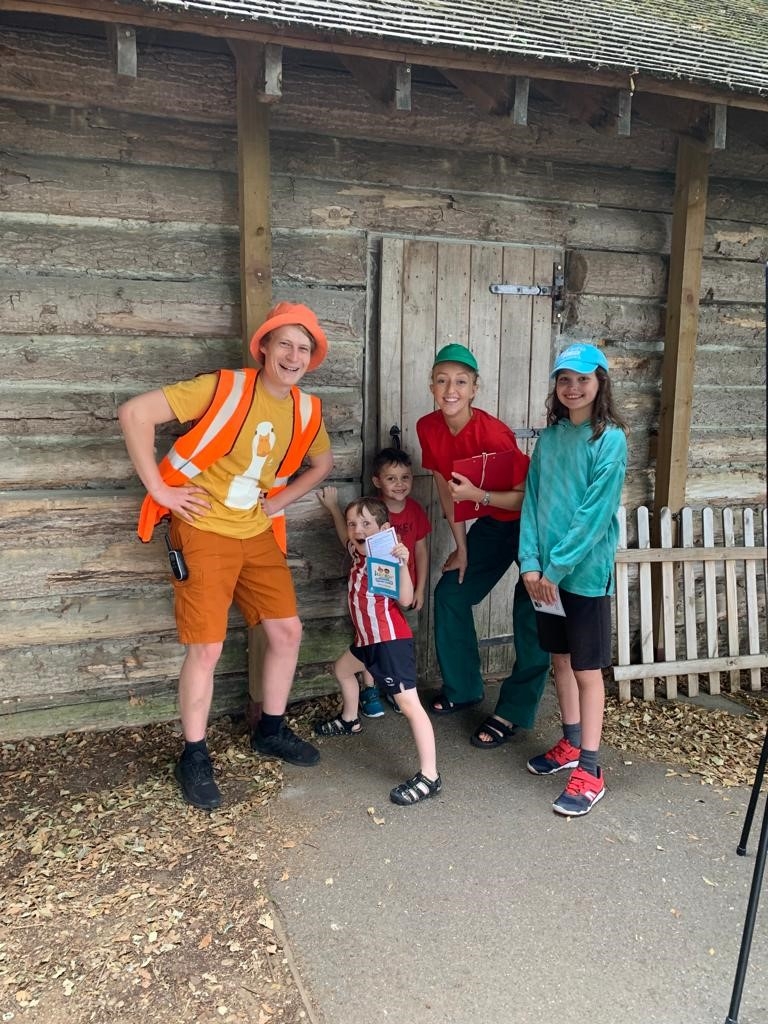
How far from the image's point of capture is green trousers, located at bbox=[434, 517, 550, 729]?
14.4 ft

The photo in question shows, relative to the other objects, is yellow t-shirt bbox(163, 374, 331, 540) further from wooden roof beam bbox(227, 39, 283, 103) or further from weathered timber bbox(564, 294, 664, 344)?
weathered timber bbox(564, 294, 664, 344)

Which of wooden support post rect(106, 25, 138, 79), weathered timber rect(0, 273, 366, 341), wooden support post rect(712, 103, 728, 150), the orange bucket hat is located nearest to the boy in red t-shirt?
the orange bucket hat

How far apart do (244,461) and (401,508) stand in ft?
3.32

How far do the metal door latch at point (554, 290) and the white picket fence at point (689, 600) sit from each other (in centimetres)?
138

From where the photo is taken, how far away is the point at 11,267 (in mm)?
3891

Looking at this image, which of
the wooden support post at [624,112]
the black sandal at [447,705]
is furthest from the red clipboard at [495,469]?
the wooden support post at [624,112]

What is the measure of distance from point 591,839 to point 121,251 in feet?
11.9

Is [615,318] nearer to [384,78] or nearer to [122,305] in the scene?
[384,78]

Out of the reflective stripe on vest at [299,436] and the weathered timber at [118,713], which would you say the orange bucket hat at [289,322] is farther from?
the weathered timber at [118,713]

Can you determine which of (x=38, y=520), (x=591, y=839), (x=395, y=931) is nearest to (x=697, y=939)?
(x=591, y=839)

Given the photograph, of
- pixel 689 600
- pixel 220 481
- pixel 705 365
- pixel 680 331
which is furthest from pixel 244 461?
pixel 705 365

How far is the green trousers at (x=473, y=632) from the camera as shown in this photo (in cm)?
438

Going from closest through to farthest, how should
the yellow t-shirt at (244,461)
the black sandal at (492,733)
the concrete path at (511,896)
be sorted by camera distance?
the concrete path at (511,896)
the yellow t-shirt at (244,461)
the black sandal at (492,733)

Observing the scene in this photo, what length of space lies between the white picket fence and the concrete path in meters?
1.10
